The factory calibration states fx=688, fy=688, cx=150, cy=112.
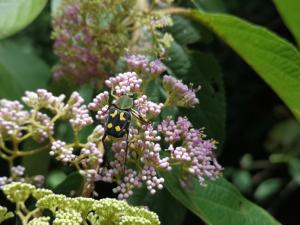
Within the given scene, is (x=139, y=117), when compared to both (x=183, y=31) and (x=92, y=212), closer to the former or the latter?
(x=92, y=212)

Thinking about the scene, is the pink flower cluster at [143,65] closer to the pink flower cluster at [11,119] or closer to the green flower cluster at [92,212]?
the pink flower cluster at [11,119]

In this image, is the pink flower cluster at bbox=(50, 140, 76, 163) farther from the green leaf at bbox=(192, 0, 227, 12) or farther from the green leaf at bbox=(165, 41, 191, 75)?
the green leaf at bbox=(192, 0, 227, 12)

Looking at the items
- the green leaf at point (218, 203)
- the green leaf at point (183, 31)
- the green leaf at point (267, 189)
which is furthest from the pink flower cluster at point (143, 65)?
the green leaf at point (267, 189)

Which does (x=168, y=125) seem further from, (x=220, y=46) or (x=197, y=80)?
(x=220, y=46)

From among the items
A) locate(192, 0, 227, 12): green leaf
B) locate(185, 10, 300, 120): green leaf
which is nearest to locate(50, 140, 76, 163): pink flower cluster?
locate(185, 10, 300, 120): green leaf

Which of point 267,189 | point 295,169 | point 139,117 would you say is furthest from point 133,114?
point 267,189

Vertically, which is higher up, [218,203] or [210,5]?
[210,5]
